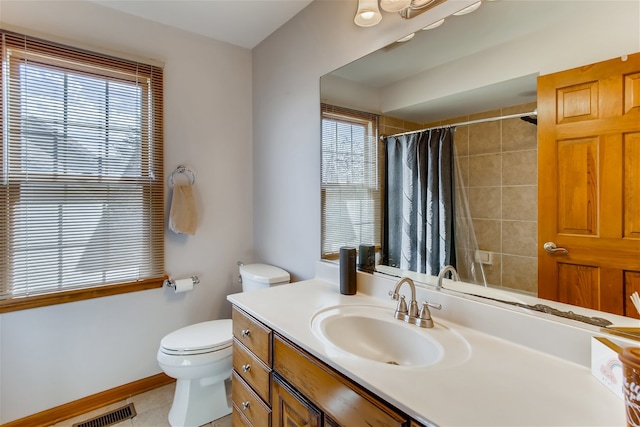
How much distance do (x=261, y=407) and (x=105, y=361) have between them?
1317 millimetres

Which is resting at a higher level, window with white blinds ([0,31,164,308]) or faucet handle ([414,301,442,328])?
window with white blinds ([0,31,164,308])

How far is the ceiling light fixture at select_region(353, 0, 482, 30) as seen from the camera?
1214mm

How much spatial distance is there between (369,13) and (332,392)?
1528 millimetres

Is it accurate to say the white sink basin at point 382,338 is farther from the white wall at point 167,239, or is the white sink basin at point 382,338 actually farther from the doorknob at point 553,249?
the white wall at point 167,239

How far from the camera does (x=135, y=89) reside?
78.5 inches

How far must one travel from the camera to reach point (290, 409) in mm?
1079

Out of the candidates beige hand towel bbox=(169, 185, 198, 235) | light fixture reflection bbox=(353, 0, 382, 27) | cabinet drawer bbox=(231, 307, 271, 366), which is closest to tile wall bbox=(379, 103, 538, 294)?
light fixture reflection bbox=(353, 0, 382, 27)

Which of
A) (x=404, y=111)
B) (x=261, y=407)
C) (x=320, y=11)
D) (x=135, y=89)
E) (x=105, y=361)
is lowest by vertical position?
(x=105, y=361)

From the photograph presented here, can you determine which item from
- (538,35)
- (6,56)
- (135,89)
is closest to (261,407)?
Result: (538,35)

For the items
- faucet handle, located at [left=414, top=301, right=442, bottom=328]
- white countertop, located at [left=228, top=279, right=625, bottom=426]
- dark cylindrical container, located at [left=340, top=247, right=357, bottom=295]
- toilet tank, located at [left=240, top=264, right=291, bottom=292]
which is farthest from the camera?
toilet tank, located at [left=240, top=264, right=291, bottom=292]

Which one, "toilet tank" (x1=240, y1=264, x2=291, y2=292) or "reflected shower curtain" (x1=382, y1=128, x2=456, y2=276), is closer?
"reflected shower curtain" (x1=382, y1=128, x2=456, y2=276)

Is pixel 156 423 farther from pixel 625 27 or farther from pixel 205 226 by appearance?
pixel 625 27

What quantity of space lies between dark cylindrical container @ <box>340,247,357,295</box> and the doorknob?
2.50 feet

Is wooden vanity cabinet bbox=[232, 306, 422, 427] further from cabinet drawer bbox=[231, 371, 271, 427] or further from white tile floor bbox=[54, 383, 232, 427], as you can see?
white tile floor bbox=[54, 383, 232, 427]
